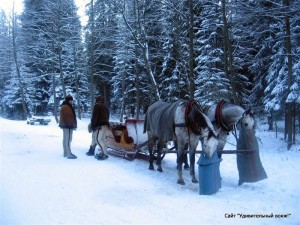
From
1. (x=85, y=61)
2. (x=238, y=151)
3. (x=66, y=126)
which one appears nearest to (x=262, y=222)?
(x=238, y=151)

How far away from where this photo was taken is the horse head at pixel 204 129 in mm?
6309

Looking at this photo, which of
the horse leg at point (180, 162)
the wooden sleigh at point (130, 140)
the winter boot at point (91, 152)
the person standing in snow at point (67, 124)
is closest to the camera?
the horse leg at point (180, 162)

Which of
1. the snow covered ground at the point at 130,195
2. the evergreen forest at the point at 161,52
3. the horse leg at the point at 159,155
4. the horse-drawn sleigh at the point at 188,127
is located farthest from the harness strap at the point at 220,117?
the evergreen forest at the point at 161,52

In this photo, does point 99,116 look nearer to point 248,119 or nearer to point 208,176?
point 208,176

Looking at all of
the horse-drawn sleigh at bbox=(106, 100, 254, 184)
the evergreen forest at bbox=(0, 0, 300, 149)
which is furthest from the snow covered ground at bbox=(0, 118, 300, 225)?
the evergreen forest at bbox=(0, 0, 300, 149)

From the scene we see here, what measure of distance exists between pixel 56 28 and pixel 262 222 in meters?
24.1

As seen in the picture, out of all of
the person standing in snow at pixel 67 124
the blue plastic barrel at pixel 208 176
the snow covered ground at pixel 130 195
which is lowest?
the snow covered ground at pixel 130 195

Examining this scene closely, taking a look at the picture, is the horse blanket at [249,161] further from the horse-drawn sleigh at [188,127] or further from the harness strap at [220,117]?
the harness strap at [220,117]

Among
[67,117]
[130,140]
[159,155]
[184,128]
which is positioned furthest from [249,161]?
[67,117]

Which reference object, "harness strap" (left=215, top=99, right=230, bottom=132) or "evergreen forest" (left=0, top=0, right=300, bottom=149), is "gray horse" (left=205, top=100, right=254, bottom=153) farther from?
"evergreen forest" (left=0, top=0, right=300, bottom=149)

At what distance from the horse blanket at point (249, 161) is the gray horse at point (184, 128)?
0.66m

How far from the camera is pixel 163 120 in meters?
7.81

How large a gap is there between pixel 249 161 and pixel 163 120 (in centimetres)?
222

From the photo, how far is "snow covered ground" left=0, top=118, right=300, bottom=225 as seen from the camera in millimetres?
4844
